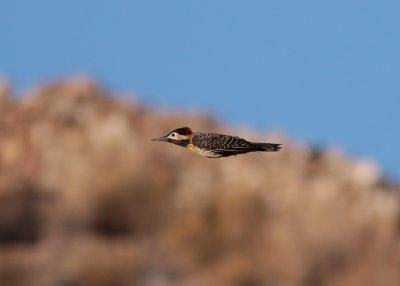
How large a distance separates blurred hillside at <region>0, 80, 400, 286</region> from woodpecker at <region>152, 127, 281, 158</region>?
2502 centimetres

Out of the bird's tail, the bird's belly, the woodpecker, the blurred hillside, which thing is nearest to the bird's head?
the woodpecker

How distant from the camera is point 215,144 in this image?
345 inches

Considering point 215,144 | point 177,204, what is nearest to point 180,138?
point 215,144

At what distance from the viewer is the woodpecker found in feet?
28.2

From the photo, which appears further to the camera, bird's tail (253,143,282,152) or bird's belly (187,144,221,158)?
bird's belly (187,144,221,158)

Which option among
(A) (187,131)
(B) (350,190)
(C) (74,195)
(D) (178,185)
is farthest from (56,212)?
(A) (187,131)

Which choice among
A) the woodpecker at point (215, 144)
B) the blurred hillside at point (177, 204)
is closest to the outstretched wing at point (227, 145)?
the woodpecker at point (215, 144)

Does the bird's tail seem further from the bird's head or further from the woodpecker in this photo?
the bird's head

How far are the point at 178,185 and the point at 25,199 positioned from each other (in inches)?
206

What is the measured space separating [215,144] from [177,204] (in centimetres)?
3031

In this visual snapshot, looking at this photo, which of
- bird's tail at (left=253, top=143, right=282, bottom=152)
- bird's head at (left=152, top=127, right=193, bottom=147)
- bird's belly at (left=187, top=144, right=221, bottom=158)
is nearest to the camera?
bird's tail at (left=253, top=143, right=282, bottom=152)

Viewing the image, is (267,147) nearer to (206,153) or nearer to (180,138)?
(206,153)

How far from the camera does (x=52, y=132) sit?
40.0m

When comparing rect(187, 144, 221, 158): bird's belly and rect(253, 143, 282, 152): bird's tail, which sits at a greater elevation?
rect(253, 143, 282, 152): bird's tail
